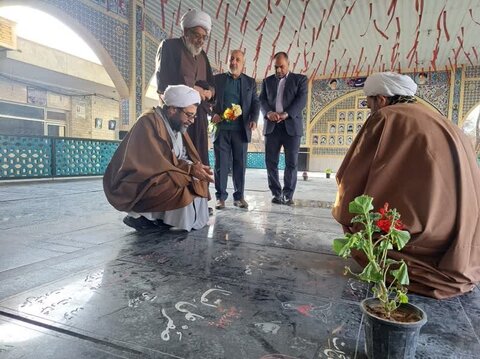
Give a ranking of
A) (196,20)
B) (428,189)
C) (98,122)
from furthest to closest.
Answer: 1. (98,122)
2. (196,20)
3. (428,189)

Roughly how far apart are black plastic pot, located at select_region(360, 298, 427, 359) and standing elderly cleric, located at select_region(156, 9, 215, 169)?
7.98 ft

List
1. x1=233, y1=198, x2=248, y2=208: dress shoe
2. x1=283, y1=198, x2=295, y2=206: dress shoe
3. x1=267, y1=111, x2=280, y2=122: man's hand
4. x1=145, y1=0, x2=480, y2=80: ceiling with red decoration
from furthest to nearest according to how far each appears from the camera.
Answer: x1=145, y1=0, x2=480, y2=80: ceiling with red decoration < x1=283, y1=198, x2=295, y2=206: dress shoe < x1=267, y1=111, x2=280, y2=122: man's hand < x1=233, y1=198, x2=248, y2=208: dress shoe

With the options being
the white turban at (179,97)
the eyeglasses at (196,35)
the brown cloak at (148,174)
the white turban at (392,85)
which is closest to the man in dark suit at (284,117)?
the eyeglasses at (196,35)

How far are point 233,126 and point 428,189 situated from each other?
95.9 inches

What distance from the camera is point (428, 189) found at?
1.44m

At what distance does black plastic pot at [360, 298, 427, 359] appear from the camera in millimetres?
882

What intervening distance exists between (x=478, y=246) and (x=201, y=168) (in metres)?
1.66

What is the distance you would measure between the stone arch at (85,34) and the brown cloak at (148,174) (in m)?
4.89

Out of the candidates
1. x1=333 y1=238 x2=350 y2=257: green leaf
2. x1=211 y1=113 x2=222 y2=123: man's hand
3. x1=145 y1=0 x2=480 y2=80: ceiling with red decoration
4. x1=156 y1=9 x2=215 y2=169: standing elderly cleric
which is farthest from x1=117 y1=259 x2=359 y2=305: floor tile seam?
x1=145 y1=0 x2=480 y2=80: ceiling with red decoration

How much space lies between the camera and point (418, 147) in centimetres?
150

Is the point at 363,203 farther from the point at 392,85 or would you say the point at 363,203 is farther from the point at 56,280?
the point at 56,280

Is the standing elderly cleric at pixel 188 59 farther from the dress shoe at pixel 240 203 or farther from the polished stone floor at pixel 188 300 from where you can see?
the polished stone floor at pixel 188 300

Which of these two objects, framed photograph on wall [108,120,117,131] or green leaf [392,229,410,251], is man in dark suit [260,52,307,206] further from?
framed photograph on wall [108,120,117,131]

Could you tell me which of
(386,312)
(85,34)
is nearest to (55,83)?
(85,34)
